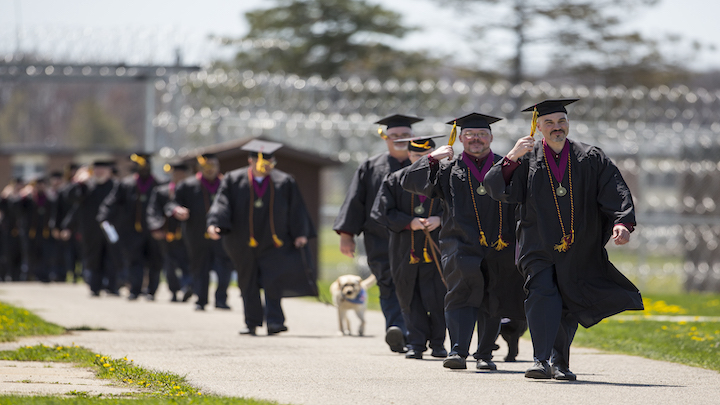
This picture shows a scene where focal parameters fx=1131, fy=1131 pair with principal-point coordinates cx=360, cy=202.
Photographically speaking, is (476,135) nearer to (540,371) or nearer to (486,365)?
(486,365)

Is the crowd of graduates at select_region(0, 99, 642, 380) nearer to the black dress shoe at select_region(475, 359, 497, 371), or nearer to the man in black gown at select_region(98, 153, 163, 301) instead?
the black dress shoe at select_region(475, 359, 497, 371)

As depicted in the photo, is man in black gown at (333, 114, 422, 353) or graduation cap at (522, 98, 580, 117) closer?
graduation cap at (522, 98, 580, 117)

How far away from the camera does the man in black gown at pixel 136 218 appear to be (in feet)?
54.6

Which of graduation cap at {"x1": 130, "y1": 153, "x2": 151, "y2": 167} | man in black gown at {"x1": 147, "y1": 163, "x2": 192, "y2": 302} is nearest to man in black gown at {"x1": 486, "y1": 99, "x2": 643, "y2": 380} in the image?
man in black gown at {"x1": 147, "y1": 163, "x2": 192, "y2": 302}

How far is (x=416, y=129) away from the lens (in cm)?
1886

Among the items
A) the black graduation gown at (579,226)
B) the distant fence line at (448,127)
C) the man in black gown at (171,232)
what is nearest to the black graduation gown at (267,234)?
the black graduation gown at (579,226)

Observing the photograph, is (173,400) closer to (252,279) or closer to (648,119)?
(252,279)

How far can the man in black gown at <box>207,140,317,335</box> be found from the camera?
11.3 m

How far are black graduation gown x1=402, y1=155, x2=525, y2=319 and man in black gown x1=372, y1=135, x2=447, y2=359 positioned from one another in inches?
31.2

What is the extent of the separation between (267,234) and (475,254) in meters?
3.81

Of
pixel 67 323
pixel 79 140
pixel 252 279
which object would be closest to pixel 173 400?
pixel 252 279

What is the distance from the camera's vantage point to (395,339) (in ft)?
30.5

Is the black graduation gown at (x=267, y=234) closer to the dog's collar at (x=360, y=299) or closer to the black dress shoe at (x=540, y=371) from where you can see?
the dog's collar at (x=360, y=299)

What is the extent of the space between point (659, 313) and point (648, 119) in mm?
5877
